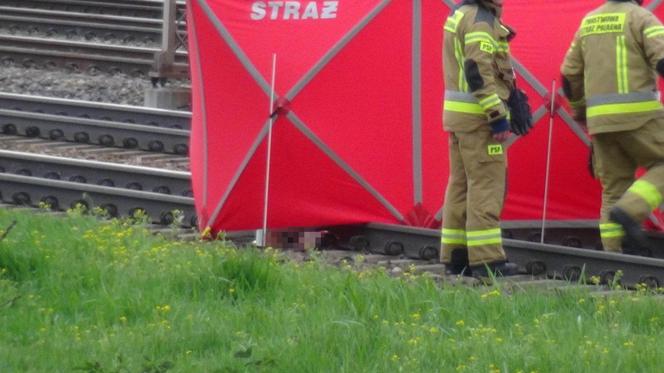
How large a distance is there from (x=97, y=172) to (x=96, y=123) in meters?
1.82

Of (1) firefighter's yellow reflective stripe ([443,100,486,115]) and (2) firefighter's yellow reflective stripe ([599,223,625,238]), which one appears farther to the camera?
(2) firefighter's yellow reflective stripe ([599,223,625,238])

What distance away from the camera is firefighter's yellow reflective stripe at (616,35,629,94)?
9539 mm

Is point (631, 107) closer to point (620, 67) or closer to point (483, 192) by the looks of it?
point (620, 67)

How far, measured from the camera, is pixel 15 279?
834 centimetres

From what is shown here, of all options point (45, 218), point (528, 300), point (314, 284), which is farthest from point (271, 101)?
point (528, 300)

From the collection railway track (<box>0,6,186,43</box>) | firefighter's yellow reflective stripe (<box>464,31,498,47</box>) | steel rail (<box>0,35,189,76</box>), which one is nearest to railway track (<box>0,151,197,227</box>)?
firefighter's yellow reflective stripe (<box>464,31,498,47</box>)

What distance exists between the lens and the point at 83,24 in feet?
69.9

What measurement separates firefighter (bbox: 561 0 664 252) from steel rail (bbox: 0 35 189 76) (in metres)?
8.69

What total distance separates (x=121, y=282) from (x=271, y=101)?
2.29 meters

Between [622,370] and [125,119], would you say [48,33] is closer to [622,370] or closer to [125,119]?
[125,119]

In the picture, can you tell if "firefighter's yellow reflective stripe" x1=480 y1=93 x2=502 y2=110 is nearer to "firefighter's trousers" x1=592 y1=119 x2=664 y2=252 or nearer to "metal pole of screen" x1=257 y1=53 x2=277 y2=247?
"firefighter's trousers" x1=592 y1=119 x2=664 y2=252

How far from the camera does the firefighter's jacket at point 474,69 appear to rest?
30.0 ft

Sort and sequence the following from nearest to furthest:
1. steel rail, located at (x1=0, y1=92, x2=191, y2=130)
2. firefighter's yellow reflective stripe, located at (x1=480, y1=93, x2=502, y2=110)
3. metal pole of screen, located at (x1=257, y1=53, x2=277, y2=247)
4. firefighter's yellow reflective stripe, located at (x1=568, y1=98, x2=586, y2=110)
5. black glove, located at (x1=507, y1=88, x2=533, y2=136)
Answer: firefighter's yellow reflective stripe, located at (x1=480, y1=93, x2=502, y2=110), black glove, located at (x1=507, y1=88, x2=533, y2=136), firefighter's yellow reflective stripe, located at (x1=568, y1=98, x2=586, y2=110), metal pole of screen, located at (x1=257, y1=53, x2=277, y2=247), steel rail, located at (x1=0, y1=92, x2=191, y2=130)

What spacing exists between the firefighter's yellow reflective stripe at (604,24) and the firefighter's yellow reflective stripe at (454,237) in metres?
1.42
